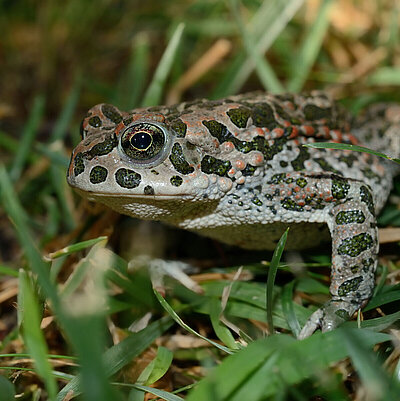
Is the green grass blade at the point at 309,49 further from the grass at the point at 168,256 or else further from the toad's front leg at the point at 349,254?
the toad's front leg at the point at 349,254

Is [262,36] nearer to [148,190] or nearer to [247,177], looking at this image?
[247,177]

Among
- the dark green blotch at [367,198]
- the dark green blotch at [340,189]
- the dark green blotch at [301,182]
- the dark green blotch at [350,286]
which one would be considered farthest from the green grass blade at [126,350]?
the dark green blotch at [367,198]

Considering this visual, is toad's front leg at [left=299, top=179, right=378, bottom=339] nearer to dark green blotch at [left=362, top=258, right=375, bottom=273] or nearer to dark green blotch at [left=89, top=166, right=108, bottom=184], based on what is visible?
dark green blotch at [left=362, top=258, right=375, bottom=273]

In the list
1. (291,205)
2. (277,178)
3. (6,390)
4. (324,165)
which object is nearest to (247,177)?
(277,178)

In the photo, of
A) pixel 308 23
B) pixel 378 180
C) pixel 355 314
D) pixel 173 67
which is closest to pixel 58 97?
pixel 173 67

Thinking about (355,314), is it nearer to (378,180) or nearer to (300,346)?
(300,346)

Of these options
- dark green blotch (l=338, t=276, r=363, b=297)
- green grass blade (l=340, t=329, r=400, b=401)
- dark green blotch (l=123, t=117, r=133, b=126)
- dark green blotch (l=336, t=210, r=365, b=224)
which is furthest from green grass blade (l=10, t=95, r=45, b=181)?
green grass blade (l=340, t=329, r=400, b=401)
